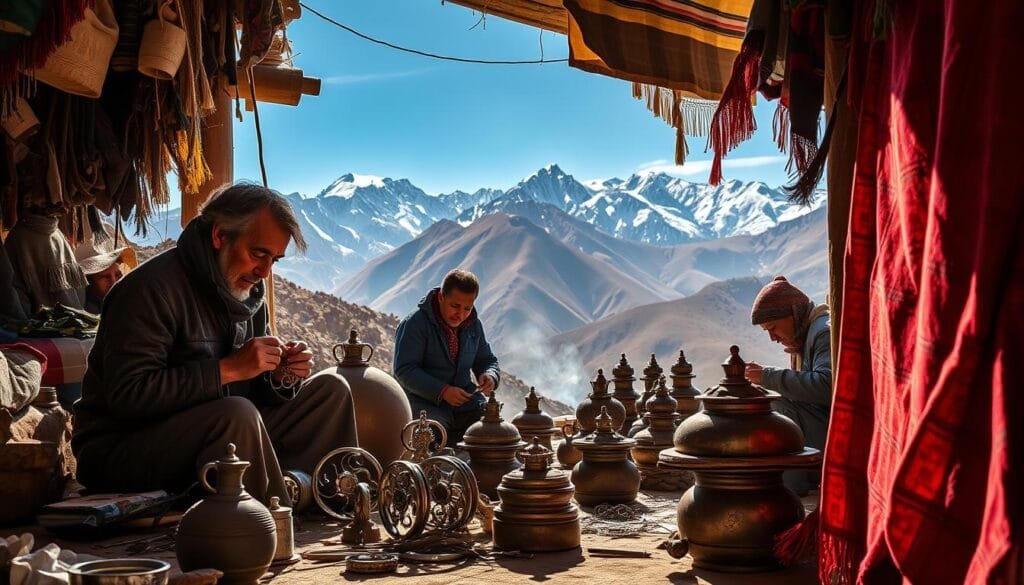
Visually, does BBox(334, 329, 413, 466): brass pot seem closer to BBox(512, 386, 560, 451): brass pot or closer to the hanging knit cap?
BBox(512, 386, 560, 451): brass pot

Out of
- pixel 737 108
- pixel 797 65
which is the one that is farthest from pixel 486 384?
pixel 797 65

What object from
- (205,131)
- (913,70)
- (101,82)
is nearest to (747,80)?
(913,70)

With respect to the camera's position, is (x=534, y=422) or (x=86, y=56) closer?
(x=86, y=56)

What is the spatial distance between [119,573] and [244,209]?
1.97m

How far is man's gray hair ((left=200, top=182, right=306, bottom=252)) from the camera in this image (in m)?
3.99

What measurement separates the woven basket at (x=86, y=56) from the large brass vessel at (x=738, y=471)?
276 centimetres

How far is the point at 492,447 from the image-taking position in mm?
4652

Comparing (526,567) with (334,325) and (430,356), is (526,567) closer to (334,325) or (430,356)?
(430,356)

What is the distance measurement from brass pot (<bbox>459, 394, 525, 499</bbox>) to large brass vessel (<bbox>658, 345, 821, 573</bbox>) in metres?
1.47

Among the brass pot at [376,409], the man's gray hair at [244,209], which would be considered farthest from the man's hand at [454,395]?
the man's gray hair at [244,209]

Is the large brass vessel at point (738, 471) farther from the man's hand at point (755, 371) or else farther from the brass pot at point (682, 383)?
the brass pot at point (682, 383)

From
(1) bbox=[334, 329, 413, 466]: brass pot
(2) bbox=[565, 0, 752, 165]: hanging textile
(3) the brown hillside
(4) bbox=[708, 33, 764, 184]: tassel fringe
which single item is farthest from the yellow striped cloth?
(3) the brown hillside

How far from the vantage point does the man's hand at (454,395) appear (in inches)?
248

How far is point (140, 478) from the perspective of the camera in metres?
3.89
